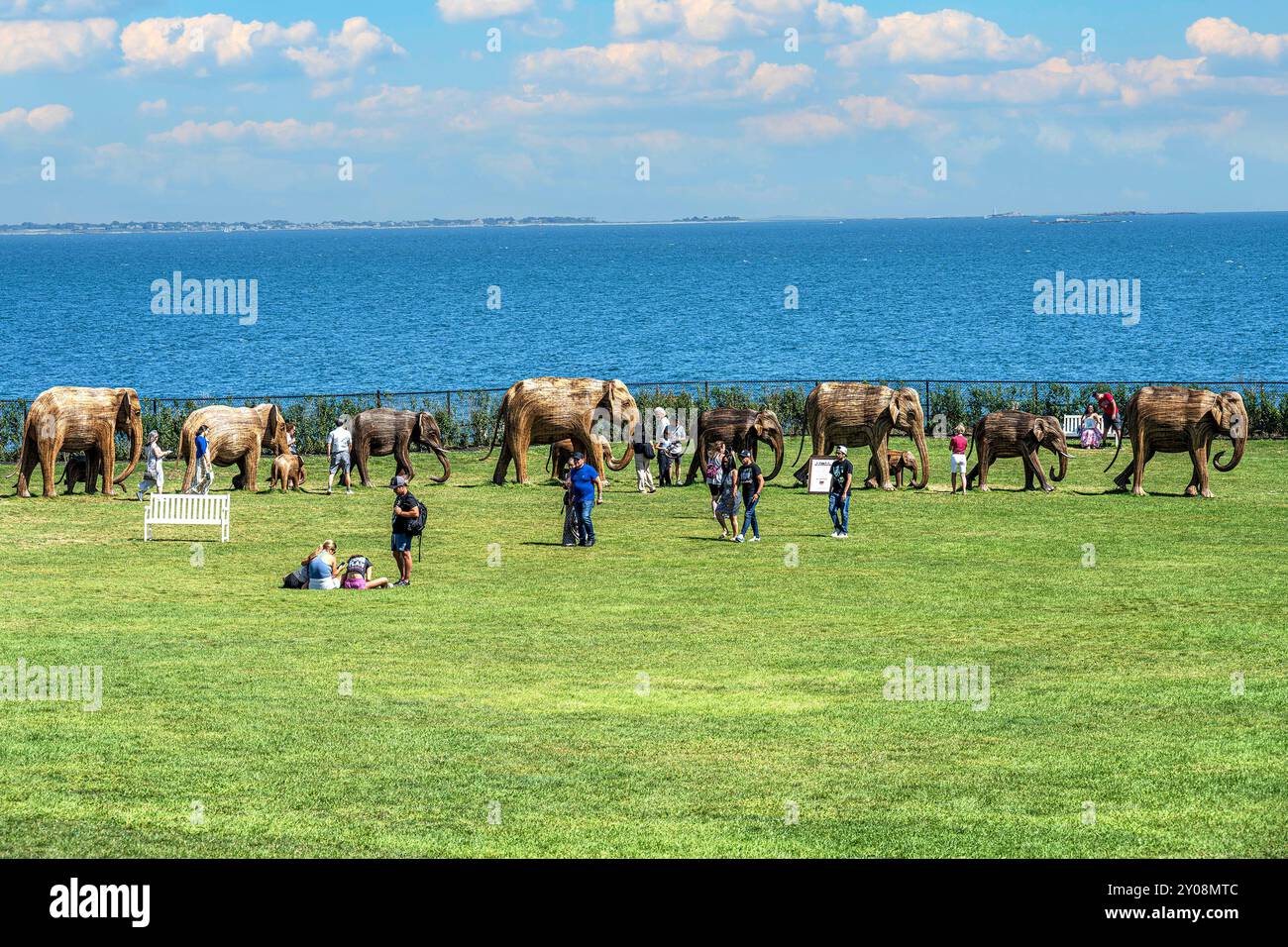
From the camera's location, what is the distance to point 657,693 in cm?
1945

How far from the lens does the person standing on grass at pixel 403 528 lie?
1025 inches

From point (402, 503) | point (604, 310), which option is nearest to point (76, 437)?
point (402, 503)

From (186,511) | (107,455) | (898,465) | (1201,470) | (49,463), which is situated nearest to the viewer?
(186,511)

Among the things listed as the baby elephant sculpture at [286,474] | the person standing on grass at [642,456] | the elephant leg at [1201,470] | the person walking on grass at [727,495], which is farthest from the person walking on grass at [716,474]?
the elephant leg at [1201,470]

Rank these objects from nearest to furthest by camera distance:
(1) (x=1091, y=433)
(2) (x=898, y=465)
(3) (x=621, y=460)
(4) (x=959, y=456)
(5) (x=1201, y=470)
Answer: (5) (x=1201, y=470) → (4) (x=959, y=456) → (2) (x=898, y=465) → (3) (x=621, y=460) → (1) (x=1091, y=433)

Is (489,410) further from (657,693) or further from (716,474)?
(657,693)

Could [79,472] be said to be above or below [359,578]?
above

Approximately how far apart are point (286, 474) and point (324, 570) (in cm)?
1342

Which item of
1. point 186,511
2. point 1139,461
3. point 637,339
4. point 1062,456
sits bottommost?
point 186,511

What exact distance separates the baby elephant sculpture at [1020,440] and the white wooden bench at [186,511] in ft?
61.4

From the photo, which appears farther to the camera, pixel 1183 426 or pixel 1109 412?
pixel 1109 412

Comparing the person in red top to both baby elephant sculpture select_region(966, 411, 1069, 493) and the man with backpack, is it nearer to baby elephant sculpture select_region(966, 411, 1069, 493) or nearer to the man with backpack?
baby elephant sculpture select_region(966, 411, 1069, 493)

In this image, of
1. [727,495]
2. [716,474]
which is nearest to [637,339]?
[716,474]

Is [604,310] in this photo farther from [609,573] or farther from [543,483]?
[609,573]
